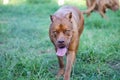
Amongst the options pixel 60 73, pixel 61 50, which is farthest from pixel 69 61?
pixel 60 73

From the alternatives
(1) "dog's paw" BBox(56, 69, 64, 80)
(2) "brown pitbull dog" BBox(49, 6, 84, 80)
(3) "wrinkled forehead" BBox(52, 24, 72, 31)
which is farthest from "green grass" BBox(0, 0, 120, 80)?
(3) "wrinkled forehead" BBox(52, 24, 72, 31)

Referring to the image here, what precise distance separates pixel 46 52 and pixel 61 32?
2677mm

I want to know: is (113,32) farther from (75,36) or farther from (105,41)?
(75,36)

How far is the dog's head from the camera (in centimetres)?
594

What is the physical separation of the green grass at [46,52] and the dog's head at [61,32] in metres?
0.61

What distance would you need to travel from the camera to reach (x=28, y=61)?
22.9 ft

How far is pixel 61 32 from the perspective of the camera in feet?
19.5

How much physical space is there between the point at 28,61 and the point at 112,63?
153cm

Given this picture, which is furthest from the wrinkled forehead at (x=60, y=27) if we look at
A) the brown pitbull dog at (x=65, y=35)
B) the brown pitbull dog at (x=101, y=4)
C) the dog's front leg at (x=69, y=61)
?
the brown pitbull dog at (x=101, y=4)

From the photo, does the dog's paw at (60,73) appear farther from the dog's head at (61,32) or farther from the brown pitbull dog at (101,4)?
the brown pitbull dog at (101,4)

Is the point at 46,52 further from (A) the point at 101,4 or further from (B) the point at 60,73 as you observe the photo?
(A) the point at 101,4

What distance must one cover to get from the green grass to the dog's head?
2.00 ft

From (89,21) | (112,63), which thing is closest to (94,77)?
(112,63)

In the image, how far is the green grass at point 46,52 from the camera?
657 centimetres
